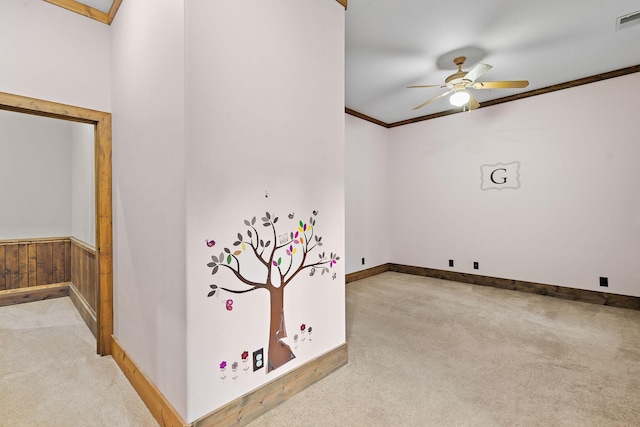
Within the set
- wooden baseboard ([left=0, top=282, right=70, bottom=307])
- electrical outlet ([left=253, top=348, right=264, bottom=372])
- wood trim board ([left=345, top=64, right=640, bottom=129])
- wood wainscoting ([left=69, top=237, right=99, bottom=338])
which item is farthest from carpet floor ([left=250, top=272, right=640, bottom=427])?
wooden baseboard ([left=0, top=282, right=70, bottom=307])

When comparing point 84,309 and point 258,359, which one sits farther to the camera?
point 84,309

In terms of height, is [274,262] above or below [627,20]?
below

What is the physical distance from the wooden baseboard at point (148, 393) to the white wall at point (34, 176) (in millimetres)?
3033

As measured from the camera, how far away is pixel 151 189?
1835 millimetres

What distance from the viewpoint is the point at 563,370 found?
2.32 m

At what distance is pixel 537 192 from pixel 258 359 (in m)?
4.57

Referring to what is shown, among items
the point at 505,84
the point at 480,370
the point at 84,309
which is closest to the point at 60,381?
the point at 84,309

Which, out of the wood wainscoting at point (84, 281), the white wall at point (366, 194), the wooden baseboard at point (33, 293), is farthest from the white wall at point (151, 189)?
the white wall at point (366, 194)

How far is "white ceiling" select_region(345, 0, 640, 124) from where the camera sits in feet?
8.46

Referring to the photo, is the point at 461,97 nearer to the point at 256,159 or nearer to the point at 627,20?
the point at 627,20

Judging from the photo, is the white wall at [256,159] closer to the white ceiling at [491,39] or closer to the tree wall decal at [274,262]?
the tree wall decal at [274,262]

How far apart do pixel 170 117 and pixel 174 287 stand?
2.99ft

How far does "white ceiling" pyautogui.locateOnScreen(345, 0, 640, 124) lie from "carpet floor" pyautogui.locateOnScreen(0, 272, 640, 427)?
2.96 meters

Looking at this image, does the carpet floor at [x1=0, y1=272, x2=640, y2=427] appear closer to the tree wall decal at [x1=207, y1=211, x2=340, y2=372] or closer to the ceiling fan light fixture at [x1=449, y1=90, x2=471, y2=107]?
the tree wall decal at [x1=207, y1=211, x2=340, y2=372]
